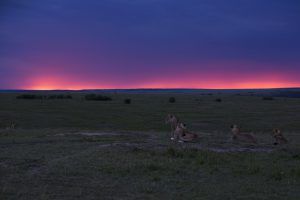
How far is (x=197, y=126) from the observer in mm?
37125

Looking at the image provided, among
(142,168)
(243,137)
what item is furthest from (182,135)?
(142,168)

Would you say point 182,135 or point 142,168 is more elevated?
point 182,135

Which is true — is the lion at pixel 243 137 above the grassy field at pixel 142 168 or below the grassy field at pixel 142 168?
above

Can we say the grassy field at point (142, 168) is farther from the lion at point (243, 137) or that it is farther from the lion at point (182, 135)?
the lion at point (243, 137)

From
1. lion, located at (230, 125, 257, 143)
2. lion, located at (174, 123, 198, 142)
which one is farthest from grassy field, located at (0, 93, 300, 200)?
lion, located at (230, 125, 257, 143)

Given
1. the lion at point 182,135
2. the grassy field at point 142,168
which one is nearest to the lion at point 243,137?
the grassy field at point 142,168

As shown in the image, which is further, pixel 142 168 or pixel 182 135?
pixel 182 135

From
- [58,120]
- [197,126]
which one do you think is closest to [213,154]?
[197,126]

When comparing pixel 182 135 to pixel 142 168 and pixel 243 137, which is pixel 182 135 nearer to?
pixel 243 137

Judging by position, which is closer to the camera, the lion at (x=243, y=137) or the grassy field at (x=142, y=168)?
the grassy field at (x=142, y=168)

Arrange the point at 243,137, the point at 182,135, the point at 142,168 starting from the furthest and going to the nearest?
the point at 243,137
the point at 182,135
the point at 142,168

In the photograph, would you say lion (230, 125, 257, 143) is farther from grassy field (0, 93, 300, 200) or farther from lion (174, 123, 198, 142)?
lion (174, 123, 198, 142)

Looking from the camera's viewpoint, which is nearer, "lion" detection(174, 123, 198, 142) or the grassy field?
the grassy field

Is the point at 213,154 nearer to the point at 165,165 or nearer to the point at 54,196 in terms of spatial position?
the point at 165,165
